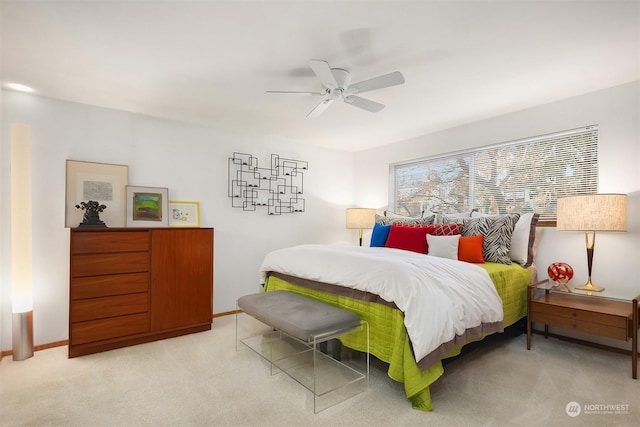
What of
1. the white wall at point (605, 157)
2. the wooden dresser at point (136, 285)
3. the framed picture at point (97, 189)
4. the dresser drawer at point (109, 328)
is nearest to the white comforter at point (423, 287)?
the white wall at point (605, 157)

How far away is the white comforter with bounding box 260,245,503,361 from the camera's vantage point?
1956 millimetres

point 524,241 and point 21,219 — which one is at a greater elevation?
point 21,219

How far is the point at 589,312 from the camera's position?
246 centimetres

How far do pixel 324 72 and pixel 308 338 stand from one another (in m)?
1.76

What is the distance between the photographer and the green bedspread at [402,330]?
6.38 feet

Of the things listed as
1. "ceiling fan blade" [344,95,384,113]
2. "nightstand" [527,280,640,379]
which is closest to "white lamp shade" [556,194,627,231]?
"nightstand" [527,280,640,379]

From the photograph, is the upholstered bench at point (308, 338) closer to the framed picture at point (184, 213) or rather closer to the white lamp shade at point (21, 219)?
the framed picture at point (184, 213)

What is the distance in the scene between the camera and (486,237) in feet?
10.7

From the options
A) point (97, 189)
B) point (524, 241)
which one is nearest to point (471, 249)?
point (524, 241)

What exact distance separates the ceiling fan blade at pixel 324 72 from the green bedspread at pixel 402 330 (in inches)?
64.1

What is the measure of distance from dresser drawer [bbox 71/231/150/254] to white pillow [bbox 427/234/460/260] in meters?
2.81

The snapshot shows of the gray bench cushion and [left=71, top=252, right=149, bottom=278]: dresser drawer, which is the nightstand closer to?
the gray bench cushion

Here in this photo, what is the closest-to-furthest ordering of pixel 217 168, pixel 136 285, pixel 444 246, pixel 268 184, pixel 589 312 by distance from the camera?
pixel 589 312 < pixel 136 285 < pixel 444 246 < pixel 217 168 < pixel 268 184

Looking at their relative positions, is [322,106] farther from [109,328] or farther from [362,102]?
[109,328]
